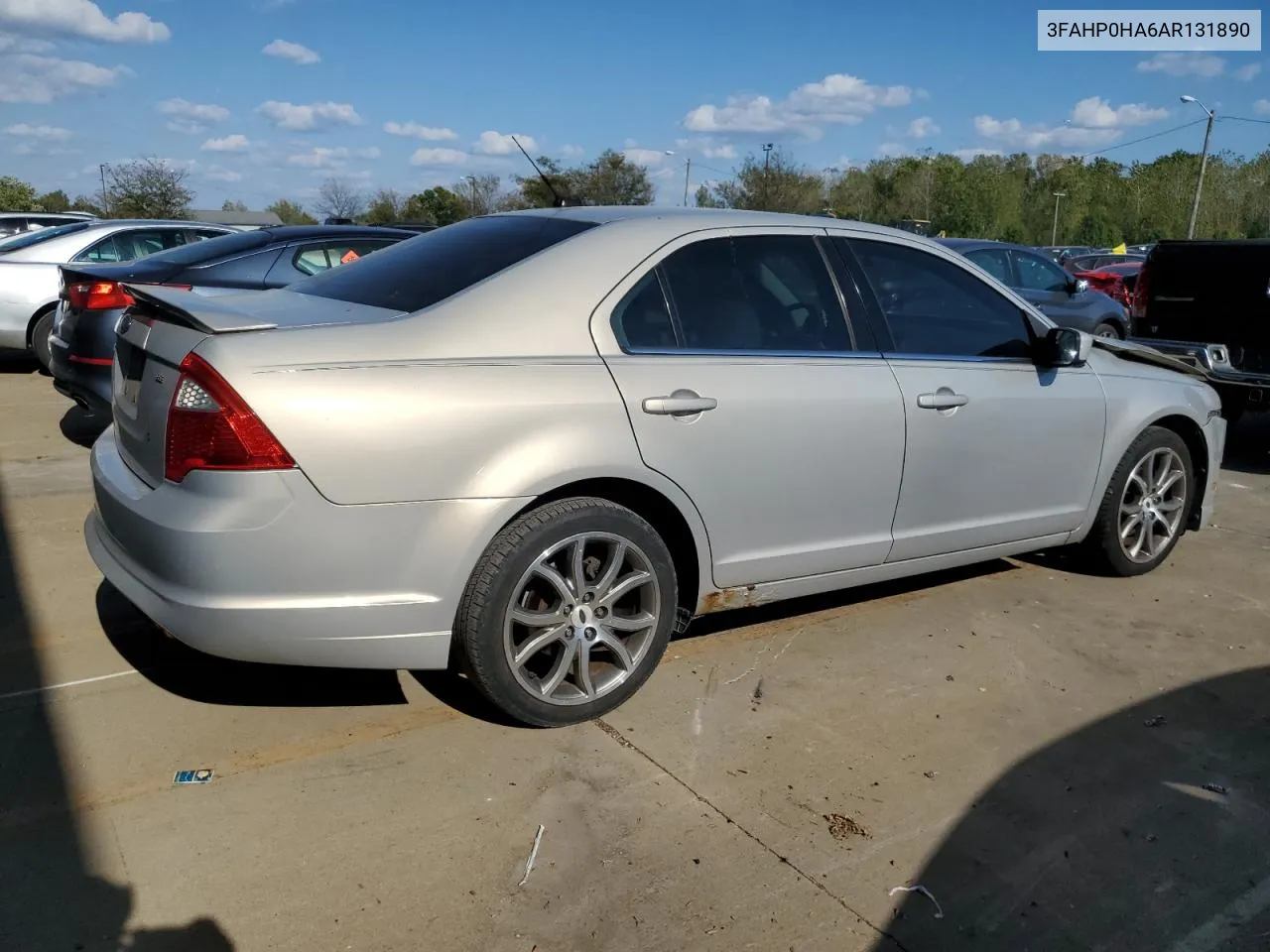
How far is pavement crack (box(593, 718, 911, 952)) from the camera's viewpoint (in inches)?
97.7

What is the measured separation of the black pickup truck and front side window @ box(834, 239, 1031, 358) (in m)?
3.83

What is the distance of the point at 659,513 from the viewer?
3463 millimetres

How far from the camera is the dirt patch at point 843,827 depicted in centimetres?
283

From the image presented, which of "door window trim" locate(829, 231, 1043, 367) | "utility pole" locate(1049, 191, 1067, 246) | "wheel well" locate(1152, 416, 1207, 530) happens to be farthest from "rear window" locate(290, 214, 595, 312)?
"utility pole" locate(1049, 191, 1067, 246)

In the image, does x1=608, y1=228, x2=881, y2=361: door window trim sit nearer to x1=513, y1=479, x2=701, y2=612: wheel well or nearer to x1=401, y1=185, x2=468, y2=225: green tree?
x1=513, y1=479, x2=701, y2=612: wheel well

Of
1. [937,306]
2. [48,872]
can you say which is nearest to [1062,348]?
[937,306]

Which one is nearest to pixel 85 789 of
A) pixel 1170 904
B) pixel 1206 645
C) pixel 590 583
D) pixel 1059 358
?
pixel 590 583

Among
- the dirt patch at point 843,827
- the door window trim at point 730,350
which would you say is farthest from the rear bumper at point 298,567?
the dirt patch at point 843,827

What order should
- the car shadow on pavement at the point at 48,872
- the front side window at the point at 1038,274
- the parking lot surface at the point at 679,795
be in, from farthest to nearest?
the front side window at the point at 1038,274 → the parking lot surface at the point at 679,795 → the car shadow on pavement at the point at 48,872

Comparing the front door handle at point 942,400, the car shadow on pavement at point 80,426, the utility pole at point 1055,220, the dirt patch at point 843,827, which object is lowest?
the car shadow on pavement at point 80,426

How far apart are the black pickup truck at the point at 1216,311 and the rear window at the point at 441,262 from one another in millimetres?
5696

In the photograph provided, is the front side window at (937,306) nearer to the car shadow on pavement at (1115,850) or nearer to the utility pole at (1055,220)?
the car shadow on pavement at (1115,850)

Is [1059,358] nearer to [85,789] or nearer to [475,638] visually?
[475,638]

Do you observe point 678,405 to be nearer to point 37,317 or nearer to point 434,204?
point 37,317
